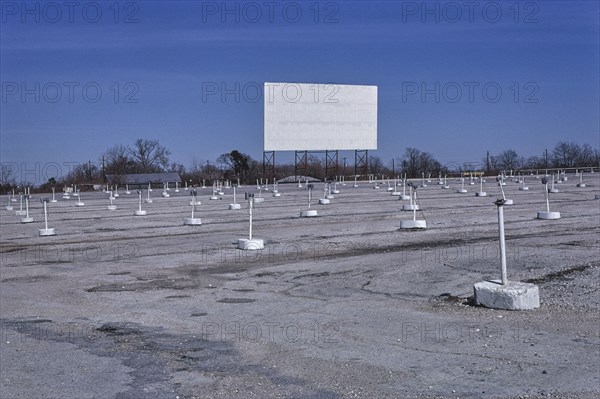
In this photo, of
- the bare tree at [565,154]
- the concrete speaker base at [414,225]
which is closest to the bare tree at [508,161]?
the bare tree at [565,154]

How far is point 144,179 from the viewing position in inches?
3553

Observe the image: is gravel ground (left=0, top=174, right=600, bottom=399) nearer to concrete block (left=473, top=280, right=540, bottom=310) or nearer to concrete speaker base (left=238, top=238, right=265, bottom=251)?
concrete block (left=473, top=280, right=540, bottom=310)

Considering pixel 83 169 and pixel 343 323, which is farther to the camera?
pixel 83 169

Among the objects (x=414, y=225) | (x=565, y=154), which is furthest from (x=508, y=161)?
(x=414, y=225)

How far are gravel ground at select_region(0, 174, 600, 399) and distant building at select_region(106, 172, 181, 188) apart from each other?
65.8 meters

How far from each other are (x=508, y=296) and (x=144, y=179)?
83.0 metres

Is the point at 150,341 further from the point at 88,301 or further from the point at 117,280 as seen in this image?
the point at 117,280

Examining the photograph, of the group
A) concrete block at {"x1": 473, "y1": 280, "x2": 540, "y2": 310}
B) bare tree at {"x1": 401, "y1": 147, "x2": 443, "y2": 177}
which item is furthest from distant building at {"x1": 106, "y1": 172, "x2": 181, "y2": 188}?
concrete block at {"x1": 473, "y1": 280, "x2": 540, "y2": 310}

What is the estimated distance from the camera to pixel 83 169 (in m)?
95.4

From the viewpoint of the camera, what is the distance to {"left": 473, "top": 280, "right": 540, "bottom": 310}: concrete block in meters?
9.85

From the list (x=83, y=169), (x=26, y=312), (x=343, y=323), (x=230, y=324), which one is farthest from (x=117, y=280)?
(x=83, y=169)

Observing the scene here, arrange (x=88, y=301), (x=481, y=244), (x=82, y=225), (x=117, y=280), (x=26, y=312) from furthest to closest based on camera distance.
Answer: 1. (x=82, y=225)
2. (x=481, y=244)
3. (x=117, y=280)
4. (x=88, y=301)
5. (x=26, y=312)

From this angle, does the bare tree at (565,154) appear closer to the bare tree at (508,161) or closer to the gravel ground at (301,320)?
the bare tree at (508,161)

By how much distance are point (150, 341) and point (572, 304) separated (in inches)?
214
